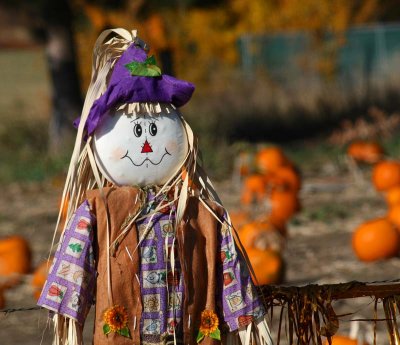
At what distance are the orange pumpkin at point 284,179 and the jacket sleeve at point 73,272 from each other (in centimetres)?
561

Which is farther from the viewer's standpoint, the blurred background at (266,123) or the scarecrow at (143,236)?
the blurred background at (266,123)

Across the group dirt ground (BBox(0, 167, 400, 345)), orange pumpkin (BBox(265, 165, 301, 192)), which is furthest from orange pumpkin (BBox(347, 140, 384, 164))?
orange pumpkin (BBox(265, 165, 301, 192))

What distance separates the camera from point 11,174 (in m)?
13.5

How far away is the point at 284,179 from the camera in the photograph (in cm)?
915

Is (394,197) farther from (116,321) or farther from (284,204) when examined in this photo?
(116,321)

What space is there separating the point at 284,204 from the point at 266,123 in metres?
8.43

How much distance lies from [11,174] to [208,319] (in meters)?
10.4

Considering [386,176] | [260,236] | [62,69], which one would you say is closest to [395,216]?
[260,236]

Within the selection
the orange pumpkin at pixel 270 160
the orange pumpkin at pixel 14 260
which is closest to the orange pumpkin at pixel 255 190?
the orange pumpkin at pixel 270 160

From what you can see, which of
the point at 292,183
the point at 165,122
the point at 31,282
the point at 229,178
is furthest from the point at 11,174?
the point at 165,122

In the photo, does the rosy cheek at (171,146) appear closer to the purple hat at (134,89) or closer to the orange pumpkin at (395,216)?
the purple hat at (134,89)

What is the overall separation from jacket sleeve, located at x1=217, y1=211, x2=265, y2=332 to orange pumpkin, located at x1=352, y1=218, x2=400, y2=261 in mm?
3788

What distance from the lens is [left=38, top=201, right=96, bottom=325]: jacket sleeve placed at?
10.6 ft

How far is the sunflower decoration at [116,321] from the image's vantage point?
10.7 feet
